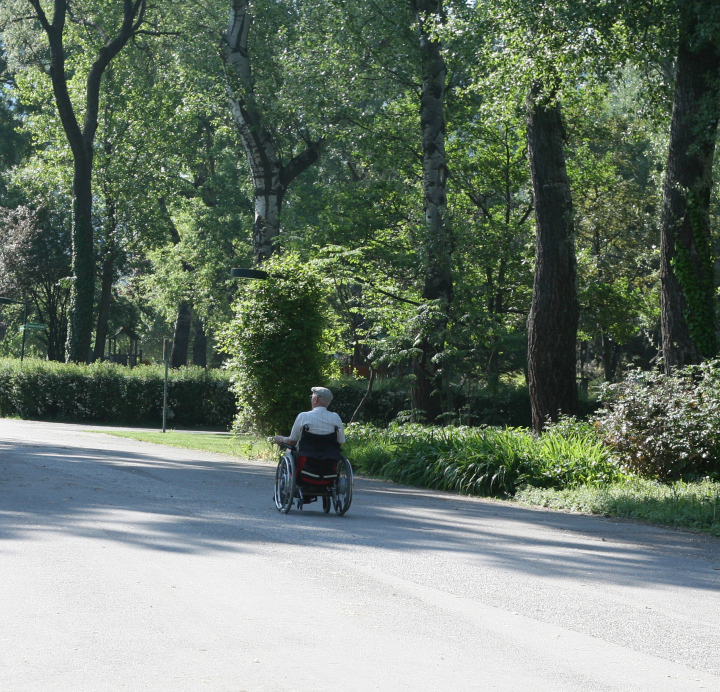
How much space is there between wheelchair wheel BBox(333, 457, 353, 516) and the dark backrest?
16cm

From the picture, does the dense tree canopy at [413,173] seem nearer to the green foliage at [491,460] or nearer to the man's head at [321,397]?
the green foliage at [491,460]

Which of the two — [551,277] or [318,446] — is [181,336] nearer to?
[551,277]

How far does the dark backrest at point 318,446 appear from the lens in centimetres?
1156

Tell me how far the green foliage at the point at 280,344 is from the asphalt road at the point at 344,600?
8885mm

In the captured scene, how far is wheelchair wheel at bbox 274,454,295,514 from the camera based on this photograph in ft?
37.8

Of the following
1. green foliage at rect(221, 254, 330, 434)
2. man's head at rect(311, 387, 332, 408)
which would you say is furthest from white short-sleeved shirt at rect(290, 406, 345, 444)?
green foliage at rect(221, 254, 330, 434)

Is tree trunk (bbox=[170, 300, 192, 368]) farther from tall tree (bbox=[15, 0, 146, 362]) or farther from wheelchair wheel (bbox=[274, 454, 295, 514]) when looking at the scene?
wheelchair wheel (bbox=[274, 454, 295, 514])

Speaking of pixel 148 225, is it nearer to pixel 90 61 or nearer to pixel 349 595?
pixel 90 61

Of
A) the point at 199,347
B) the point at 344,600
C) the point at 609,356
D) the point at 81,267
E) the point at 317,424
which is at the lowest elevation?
the point at 344,600

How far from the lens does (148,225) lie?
5188 centimetres

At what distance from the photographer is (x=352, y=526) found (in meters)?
10.8

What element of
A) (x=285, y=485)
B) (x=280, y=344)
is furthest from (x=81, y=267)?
(x=285, y=485)

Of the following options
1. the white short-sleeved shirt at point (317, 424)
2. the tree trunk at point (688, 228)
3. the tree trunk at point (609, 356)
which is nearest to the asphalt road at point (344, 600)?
the white short-sleeved shirt at point (317, 424)

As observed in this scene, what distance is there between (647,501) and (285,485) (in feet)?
15.5
